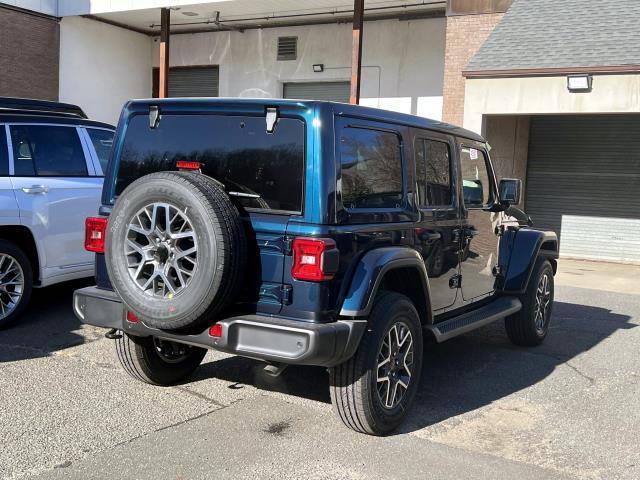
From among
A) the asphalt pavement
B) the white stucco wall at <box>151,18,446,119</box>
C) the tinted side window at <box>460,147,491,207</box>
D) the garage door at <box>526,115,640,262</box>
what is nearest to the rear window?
the asphalt pavement

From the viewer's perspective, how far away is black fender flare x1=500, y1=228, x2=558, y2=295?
20.5ft

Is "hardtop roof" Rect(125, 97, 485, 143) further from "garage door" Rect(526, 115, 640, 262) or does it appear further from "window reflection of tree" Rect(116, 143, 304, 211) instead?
"garage door" Rect(526, 115, 640, 262)

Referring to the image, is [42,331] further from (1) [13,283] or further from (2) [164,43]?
(2) [164,43]

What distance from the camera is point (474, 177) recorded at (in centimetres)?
577

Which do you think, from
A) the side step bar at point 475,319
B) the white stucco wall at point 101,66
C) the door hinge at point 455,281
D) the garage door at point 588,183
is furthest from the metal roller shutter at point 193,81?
the door hinge at point 455,281


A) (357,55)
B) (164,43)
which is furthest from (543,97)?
(164,43)

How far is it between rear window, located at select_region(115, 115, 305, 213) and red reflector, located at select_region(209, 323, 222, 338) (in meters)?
0.71

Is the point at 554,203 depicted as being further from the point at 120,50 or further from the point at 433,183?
the point at 120,50

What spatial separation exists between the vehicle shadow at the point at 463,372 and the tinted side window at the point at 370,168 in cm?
150

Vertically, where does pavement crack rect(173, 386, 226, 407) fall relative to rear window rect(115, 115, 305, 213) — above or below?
below

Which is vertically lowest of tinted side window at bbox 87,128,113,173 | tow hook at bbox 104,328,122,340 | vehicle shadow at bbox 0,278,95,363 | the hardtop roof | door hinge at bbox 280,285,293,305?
vehicle shadow at bbox 0,278,95,363

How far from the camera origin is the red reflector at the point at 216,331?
385cm

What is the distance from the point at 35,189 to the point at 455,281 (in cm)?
390

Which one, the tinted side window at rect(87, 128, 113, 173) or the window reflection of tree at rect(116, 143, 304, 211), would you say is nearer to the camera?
the window reflection of tree at rect(116, 143, 304, 211)
